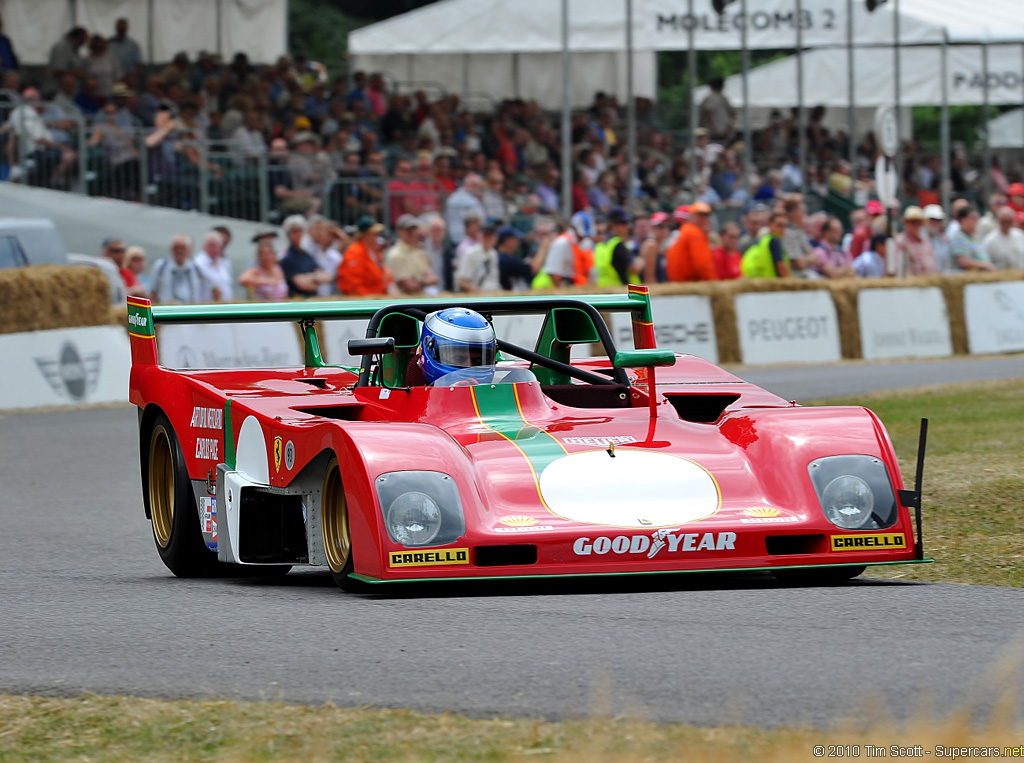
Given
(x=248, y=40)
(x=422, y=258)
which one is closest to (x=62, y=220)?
(x=422, y=258)

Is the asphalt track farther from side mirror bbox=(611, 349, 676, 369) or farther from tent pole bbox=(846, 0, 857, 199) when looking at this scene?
tent pole bbox=(846, 0, 857, 199)

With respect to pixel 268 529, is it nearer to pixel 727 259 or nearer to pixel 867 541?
pixel 867 541

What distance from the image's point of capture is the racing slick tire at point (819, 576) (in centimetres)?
655

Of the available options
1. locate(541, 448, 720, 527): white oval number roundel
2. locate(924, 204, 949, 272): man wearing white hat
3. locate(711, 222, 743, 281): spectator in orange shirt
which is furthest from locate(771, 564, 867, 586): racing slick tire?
locate(924, 204, 949, 272): man wearing white hat

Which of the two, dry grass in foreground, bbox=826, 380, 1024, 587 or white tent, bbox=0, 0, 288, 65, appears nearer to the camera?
dry grass in foreground, bbox=826, 380, 1024, 587

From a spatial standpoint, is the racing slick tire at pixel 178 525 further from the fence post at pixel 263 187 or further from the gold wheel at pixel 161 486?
the fence post at pixel 263 187

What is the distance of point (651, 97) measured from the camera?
31156mm

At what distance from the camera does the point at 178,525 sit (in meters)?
7.53

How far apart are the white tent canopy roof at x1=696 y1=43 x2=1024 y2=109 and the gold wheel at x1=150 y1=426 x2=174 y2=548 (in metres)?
24.0

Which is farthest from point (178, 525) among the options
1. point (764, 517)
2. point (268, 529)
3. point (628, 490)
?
point (764, 517)

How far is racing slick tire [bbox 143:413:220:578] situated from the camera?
7535 millimetres

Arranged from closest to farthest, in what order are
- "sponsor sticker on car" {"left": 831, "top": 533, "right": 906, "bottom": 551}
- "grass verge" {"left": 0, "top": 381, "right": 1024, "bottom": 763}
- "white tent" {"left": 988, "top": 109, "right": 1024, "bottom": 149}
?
"grass verge" {"left": 0, "top": 381, "right": 1024, "bottom": 763}
"sponsor sticker on car" {"left": 831, "top": 533, "right": 906, "bottom": 551}
"white tent" {"left": 988, "top": 109, "right": 1024, "bottom": 149}

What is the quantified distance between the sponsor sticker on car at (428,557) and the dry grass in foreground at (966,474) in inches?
75.0

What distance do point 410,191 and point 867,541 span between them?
15562 millimetres
